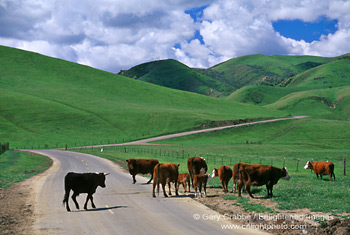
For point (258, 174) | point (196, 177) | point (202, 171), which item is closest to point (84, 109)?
point (202, 171)

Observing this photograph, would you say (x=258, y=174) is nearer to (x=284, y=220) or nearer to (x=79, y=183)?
(x=284, y=220)

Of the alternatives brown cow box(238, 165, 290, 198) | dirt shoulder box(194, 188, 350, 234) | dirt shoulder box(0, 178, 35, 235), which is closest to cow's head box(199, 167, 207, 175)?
brown cow box(238, 165, 290, 198)

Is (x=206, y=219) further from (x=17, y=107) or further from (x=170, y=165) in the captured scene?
(x=17, y=107)

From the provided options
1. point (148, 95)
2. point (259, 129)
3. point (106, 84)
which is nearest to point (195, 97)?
point (148, 95)

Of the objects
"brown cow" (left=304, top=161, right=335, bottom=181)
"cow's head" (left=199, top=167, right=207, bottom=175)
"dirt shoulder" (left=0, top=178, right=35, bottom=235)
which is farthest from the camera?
"brown cow" (left=304, top=161, right=335, bottom=181)

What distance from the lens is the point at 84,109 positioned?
478ft

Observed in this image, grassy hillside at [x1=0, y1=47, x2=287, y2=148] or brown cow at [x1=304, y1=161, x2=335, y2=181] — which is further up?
grassy hillside at [x1=0, y1=47, x2=287, y2=148]

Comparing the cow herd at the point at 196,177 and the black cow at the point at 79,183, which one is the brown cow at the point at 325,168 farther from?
the black cow at the point at 79,183

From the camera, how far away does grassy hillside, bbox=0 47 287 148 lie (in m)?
119

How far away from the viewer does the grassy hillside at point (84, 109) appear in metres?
119

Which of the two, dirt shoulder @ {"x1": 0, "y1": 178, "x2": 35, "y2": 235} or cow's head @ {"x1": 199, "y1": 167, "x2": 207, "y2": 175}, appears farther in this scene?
cow's head @ {"x1": 199, "y1": 167, "x2": 207, "y2": 175}

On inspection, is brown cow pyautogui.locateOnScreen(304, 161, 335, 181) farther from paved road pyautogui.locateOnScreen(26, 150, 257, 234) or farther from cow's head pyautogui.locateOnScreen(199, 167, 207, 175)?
paved road pyautogui.locateOnScreen(26, 150, 257, 234)

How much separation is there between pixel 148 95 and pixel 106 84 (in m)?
23.7

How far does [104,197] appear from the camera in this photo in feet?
72.5
